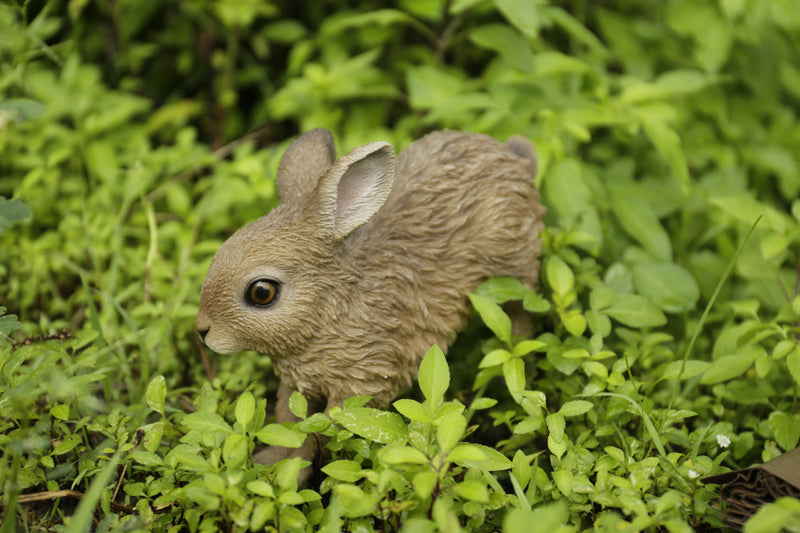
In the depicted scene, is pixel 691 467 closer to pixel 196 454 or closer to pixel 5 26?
pixel 196 454

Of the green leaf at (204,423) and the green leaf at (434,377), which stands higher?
the green leaf at (434,377)

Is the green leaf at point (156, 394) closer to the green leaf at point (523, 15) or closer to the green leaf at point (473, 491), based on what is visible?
the green leaf at point (473, 491)

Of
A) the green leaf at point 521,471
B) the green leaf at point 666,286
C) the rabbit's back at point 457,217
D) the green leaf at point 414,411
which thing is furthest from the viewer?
the green leaf at point 666,286

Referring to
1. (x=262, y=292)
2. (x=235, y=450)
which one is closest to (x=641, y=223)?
(x=262, y=292)

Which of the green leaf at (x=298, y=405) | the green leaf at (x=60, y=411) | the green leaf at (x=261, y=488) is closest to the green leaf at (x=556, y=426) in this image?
the green leaf at (x=298, y=405)

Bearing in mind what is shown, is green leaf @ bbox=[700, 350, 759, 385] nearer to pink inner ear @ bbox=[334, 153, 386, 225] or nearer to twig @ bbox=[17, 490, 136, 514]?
pink inner ear @ bbox=[334, 153, 386, 225]

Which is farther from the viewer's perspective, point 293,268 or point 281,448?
point 281,448

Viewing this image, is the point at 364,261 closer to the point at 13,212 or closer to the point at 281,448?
the point at 281,448
